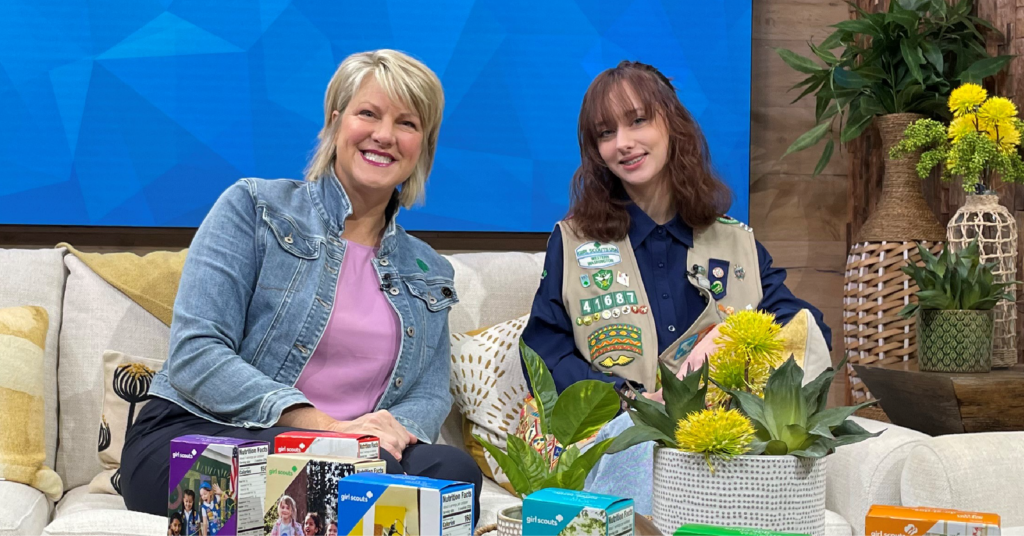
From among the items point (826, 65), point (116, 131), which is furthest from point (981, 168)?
point (116, 131)

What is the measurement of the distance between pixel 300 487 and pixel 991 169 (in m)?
2.06

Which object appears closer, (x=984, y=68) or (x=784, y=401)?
(x=784, y=401)

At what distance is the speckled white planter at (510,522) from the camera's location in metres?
0.88

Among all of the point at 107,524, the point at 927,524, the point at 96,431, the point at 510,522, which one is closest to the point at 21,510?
the point at 107,524

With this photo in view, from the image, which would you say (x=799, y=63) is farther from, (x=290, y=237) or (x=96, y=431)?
(x=96, y=431)

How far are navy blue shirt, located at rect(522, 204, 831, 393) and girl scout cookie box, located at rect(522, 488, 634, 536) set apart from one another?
1.15m

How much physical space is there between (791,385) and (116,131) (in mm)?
2113

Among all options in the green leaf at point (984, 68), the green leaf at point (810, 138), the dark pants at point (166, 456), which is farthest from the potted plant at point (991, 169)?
the dark pants at point (166, 456)

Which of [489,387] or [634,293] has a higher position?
[634,293]

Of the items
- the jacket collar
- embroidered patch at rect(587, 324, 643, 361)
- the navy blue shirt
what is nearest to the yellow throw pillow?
the jacket collar

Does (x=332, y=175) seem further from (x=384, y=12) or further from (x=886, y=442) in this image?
(x=886, y=442)

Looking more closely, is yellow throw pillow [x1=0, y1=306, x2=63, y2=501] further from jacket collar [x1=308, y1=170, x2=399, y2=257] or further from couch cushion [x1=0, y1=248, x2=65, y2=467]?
jacket collar [x1=308, y1=170, x2=399, y2=257]

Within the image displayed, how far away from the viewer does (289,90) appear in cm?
258

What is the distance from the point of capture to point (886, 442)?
161 centimetres
